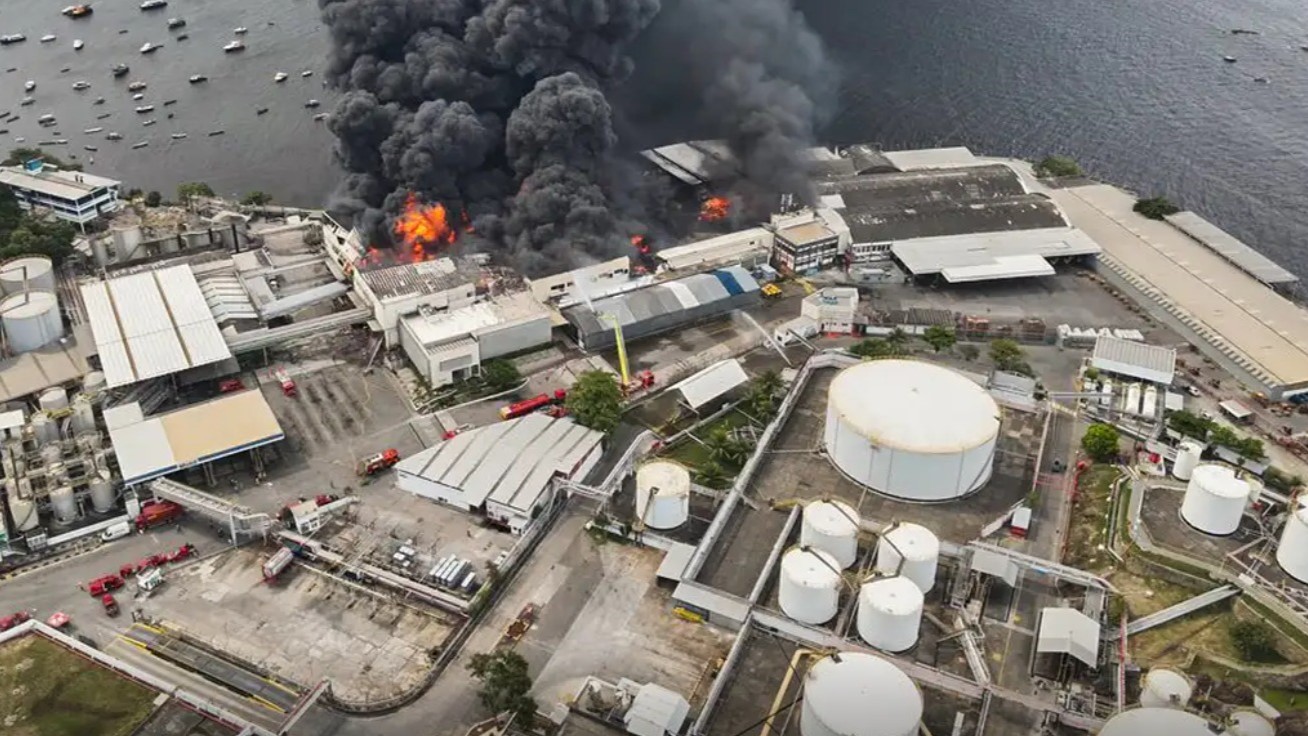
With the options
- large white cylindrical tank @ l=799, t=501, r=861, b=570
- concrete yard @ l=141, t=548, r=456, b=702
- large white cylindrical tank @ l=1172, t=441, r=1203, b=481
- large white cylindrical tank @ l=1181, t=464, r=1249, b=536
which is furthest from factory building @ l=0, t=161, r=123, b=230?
large white cylindrical tank @ l=1181, t=464, r=1249, b=536

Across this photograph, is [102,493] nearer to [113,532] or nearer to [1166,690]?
[113,532]

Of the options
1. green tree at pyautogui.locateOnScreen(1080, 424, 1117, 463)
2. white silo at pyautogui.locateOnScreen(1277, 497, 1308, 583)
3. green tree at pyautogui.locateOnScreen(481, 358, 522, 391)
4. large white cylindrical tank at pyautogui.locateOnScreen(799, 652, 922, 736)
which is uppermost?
large white cylindrical tank at pyautogui.locateOnScreen(799, 652, 922, 736)

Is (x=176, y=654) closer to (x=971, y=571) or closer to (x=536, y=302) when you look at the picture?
(x=536, y=302)

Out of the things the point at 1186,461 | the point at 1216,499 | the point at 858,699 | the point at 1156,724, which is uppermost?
the point at 858,699

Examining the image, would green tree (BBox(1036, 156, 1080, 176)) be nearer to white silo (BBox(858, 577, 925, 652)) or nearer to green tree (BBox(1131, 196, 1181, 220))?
green tree (BBox(1131, 196, 1181, 220))

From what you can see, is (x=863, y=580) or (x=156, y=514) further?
(x=156, y=514)

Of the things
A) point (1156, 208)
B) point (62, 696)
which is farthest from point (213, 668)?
point (1156, 208)

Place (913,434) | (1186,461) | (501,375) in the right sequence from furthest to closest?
(501,375), (1186,461), (913,434)
